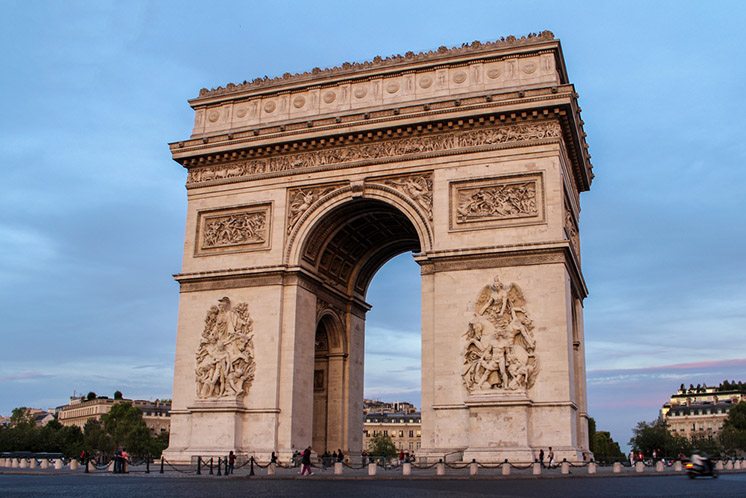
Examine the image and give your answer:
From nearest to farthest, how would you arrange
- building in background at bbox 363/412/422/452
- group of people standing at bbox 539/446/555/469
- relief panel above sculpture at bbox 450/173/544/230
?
1. group of people standing at bbox 539/446/555/469
2. relief panel above sculpture at bbox 450/173/544/230
3. building in background at bbox 363/412/422/452

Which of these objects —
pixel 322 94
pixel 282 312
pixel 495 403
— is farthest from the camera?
pixel 322 94

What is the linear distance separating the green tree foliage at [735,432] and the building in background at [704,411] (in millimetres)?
16758

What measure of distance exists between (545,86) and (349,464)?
48.5ft

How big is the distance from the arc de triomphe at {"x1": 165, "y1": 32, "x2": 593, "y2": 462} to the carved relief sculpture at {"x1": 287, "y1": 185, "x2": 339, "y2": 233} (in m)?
0.07

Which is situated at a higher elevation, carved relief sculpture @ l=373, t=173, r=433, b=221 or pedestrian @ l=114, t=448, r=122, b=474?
carved relief sculpture @ l=373, t=173, r=433, b=221

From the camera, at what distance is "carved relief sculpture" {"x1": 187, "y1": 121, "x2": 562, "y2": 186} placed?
Answer: 85.0ft

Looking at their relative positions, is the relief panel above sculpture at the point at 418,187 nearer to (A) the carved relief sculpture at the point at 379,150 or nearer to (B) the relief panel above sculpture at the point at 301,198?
(A) the carved relief sculpture at the point at 379,150

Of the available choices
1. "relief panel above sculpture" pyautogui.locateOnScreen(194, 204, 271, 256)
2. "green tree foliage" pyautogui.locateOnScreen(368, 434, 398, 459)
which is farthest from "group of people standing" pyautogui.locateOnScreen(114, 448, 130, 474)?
"green tree foliage" pyautogui.locateOnScreen(368, 434, 398, 459)

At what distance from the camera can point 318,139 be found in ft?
92.6

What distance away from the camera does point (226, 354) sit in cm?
2725

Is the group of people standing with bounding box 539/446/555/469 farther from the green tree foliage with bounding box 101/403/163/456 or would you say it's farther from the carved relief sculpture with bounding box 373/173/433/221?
the green tree foliage with bounding box 101/403/163/456

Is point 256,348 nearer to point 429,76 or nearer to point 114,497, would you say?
point 429,76

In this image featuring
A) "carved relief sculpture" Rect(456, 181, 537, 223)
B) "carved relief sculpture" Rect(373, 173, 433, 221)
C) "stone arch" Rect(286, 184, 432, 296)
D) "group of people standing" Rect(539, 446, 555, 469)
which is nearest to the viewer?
"group of people standing" Rect(539, 446, 555, 469)

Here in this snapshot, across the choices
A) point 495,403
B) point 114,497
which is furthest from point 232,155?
point 114,497
